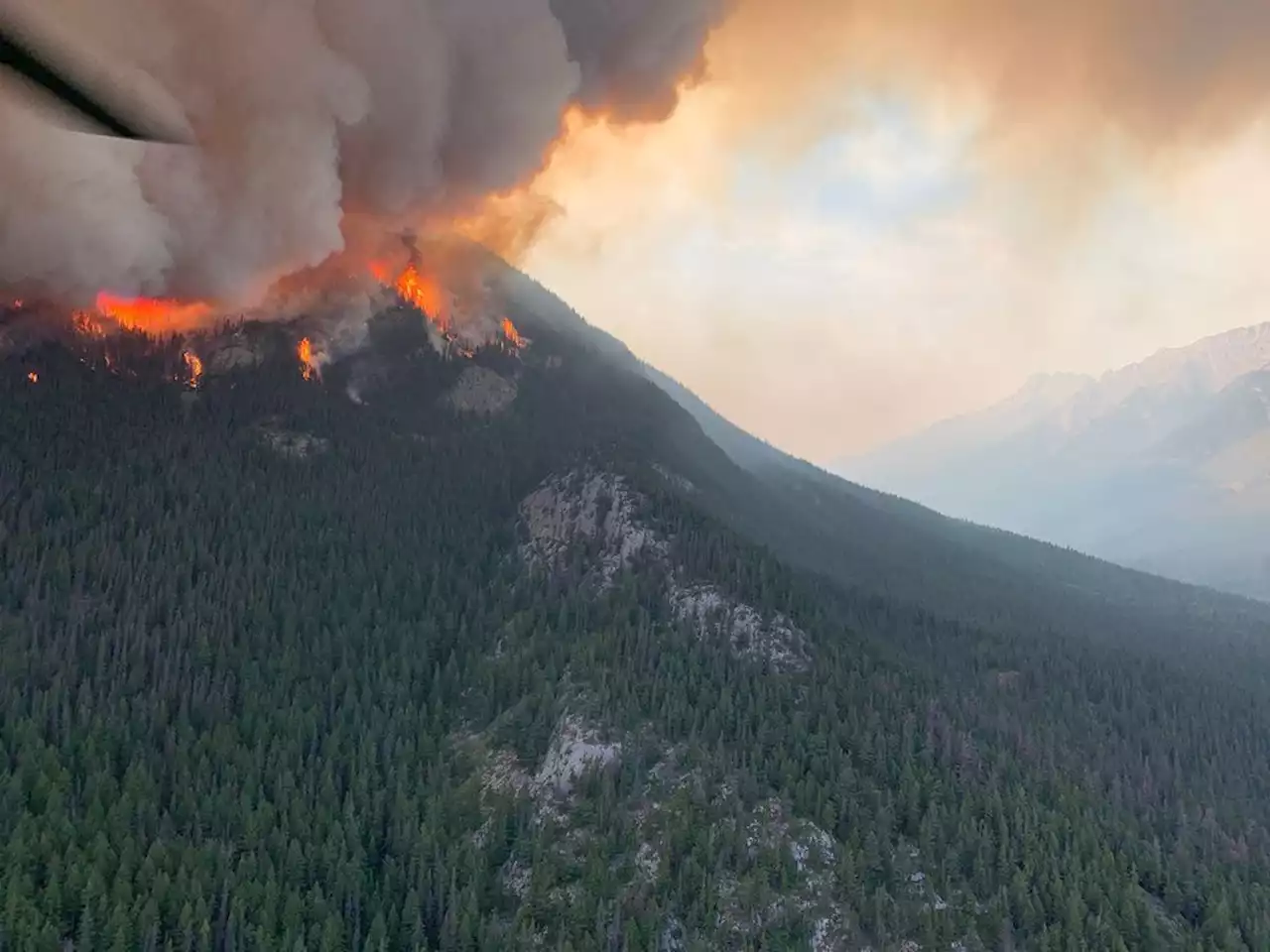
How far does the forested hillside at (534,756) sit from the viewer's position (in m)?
105

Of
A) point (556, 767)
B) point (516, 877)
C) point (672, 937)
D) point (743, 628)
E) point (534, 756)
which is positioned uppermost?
point (743, 628)

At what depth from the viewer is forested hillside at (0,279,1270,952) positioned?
4122 inches

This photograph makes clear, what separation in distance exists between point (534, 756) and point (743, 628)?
5065cm

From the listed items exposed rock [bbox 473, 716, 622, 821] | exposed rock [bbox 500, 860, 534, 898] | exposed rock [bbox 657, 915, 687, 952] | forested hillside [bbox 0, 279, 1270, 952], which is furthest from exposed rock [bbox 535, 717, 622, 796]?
exposed rock [bbox 657, 915, 687, 952]

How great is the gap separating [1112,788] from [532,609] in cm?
10881

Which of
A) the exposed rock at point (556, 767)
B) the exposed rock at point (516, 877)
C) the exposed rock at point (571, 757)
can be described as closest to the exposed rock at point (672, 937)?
the exposed rock at point (516, 877)

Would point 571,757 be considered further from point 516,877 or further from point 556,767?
point 516,877

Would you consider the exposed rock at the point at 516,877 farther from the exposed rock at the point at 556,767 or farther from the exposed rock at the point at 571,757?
the exposed rock at the point at 571,757

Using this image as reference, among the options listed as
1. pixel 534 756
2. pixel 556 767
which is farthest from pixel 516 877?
pixel 534 756

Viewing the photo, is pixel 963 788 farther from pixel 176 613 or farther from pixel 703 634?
pixel 176 613

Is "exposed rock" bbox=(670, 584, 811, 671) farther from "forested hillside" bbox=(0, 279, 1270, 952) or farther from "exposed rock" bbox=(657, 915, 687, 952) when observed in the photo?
"exposed rock" bbox=(657, 915, 687, 952)

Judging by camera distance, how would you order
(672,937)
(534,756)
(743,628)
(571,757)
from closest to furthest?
1. (672,937)
2. (571,757)
3. (534,756)
4. (743,628)

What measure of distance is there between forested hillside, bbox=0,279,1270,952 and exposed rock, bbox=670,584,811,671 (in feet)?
1.99

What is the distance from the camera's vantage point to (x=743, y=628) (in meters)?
166
